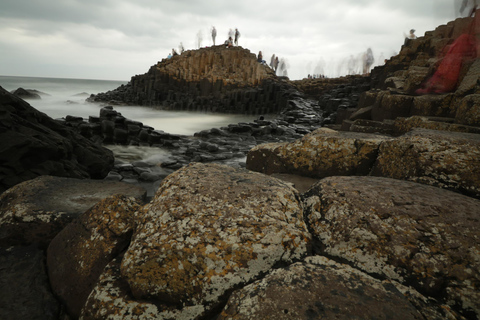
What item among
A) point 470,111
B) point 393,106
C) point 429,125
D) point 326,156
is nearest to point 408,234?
point 326,156

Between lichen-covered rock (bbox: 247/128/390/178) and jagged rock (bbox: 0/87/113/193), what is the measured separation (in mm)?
4649

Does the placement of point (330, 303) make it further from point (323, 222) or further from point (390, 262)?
point (323, 222)

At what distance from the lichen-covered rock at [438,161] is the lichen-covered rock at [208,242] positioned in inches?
40.6

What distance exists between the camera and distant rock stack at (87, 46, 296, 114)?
3058 centimetres

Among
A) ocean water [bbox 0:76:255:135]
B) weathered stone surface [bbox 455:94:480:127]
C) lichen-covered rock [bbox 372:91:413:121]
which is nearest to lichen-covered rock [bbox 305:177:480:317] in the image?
weathered stone surface [bbox 455:94:480:127]

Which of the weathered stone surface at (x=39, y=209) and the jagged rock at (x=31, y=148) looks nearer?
the weathered stone surface at (x=39, y=209)

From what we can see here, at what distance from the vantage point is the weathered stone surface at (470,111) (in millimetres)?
3364

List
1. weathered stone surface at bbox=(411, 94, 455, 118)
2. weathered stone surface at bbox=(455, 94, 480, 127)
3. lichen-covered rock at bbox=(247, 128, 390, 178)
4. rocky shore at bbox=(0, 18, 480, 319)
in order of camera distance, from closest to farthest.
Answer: rocky shore at bbox=(0, 18, 480, 319), lichen-covered rock at bbox=(247, 128, 390, 178), weathered stone surface at bbox=(455, 94, 480, 127), weathered stone surface at bbox=(411, 94, 455, 118)

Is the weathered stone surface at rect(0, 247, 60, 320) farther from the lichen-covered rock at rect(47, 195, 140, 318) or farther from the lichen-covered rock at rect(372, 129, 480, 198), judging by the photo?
the lichen-covered rock at rect(372, 129, 480, 198)

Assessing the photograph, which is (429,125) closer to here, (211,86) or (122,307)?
(122,307)

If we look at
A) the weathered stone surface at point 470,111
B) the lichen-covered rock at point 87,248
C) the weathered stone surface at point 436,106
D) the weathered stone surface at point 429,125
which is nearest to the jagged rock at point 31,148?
the lichen-covered rock at point 87,248

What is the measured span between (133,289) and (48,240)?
1.53 m

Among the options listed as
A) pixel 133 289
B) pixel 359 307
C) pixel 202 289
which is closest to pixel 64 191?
pixel 133 289

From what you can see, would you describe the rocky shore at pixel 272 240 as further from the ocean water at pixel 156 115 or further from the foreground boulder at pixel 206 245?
the ocean water at pixel 156 115
